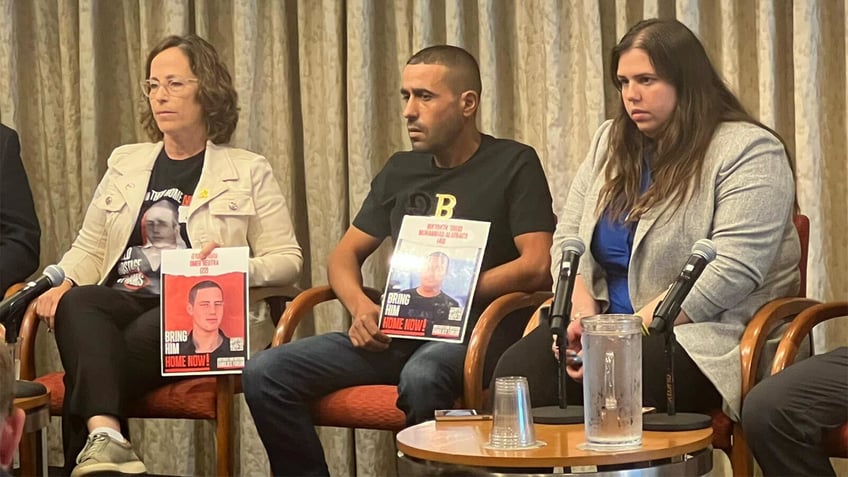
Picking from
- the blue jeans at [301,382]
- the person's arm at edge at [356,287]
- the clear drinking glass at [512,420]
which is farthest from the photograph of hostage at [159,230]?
the clear drinking glass at [512,420]

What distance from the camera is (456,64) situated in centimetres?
355

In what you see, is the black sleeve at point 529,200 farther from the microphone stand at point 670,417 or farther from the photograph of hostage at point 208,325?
the microphone stand at point 670,417

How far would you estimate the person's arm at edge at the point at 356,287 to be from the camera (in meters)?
3.21

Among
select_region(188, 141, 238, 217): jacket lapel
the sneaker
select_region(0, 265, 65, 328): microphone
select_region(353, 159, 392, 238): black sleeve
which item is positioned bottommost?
the sneaker

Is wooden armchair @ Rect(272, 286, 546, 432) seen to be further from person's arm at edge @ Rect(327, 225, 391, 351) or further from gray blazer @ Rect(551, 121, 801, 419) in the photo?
gray blazer @ Rect(551, 121, 801, 419)

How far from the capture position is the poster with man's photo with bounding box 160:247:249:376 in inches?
130

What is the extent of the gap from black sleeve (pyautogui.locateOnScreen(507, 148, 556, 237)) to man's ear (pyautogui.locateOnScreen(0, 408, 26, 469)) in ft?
6.05

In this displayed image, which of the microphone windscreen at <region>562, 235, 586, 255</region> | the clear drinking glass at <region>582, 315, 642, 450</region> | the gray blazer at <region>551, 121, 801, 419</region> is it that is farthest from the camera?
the gray blazer at <region>551, 121, 801, 419</region>

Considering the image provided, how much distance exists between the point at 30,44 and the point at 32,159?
0.43 m

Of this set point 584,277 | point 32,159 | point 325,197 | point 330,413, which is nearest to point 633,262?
point 584,277

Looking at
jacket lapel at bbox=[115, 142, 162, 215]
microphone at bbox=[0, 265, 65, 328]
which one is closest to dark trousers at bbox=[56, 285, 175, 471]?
microphone at bbox=[0, 265, 65, 328]

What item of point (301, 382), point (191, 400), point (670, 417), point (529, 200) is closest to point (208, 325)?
point (191, 400)

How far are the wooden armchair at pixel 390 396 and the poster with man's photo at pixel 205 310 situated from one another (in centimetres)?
34

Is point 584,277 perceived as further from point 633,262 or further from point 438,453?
point 438,453
